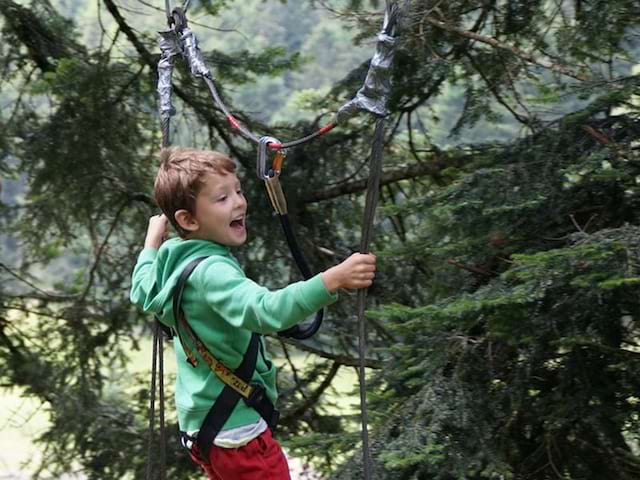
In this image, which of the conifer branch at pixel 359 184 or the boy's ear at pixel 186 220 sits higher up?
the conifer branch at pixel 359 184

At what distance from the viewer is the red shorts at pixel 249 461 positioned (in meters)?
2.14

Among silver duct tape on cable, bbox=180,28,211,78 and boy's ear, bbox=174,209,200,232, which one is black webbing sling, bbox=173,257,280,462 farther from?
silver duct tape on cable, bbox=180,28,211,78

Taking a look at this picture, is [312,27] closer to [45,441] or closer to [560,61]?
[45,441]

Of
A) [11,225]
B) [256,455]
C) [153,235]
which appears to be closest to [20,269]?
[11,225]

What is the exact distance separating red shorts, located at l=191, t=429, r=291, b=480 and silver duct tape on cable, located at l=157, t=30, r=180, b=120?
939 mm

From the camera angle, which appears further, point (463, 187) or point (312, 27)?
point (312, 27)

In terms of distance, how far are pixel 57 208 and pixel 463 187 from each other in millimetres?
3229

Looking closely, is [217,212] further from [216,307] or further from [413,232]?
[413,232]

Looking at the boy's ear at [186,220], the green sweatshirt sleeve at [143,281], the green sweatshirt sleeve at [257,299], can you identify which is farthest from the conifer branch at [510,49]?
the green sweatshirt sleeve at [257,299]

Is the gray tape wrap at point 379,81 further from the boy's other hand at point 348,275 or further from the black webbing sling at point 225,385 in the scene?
the black webbing sling at point 225,385

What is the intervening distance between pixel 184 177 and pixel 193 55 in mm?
623

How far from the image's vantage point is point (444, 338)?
3.21 metres

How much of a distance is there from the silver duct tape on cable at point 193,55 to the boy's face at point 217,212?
53 cm

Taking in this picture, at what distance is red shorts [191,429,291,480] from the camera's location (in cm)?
214
